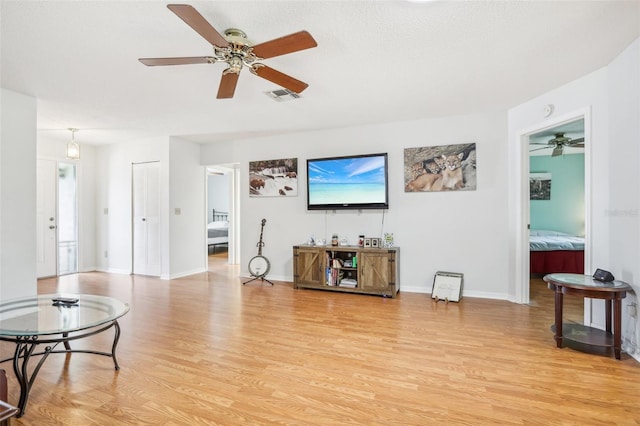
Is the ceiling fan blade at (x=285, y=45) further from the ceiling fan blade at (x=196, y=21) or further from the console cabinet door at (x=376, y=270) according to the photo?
the console cabinet door at (x=376, y=270)

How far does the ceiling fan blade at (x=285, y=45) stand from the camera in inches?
74.5

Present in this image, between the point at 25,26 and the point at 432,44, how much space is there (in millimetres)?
2962

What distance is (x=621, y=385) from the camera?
6.63ft

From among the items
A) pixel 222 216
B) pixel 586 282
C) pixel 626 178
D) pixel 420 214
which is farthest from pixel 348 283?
pixel 222 216

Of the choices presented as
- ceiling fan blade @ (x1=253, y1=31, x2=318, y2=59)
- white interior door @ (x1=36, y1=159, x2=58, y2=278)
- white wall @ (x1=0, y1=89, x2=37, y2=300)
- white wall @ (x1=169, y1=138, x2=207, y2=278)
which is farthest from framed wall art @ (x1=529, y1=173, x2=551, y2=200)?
white interior door @ (x1=36, y1=159, x2=58, y2=278)

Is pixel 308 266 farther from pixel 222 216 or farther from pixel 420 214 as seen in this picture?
pixel 222 216

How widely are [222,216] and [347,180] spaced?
7.25 meters

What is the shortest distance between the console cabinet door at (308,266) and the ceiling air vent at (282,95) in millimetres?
2166

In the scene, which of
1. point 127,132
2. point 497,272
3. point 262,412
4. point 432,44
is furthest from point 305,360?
point 127,132

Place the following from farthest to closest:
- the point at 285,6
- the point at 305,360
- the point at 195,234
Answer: the point at 195,234 → the point at 305,360 → the point at 285,6

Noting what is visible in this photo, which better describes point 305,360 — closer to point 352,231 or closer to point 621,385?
point 621,385

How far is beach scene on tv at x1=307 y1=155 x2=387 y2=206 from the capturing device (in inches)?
176

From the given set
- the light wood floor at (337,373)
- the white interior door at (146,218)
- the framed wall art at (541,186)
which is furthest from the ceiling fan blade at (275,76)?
the framed wall art at (541,186)

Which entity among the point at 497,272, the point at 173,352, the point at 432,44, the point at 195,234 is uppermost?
the point at 432,44
